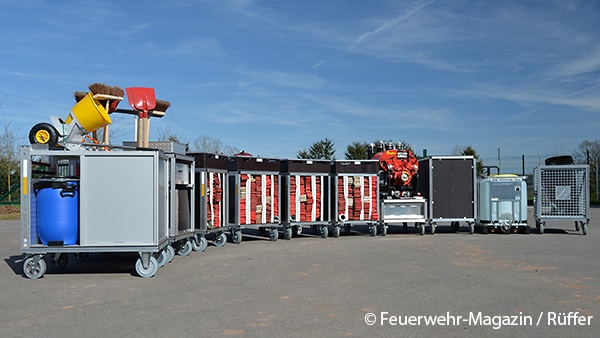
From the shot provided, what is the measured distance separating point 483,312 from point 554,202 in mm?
12736

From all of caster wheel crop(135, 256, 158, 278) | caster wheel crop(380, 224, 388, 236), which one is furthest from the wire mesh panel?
caster wheel crop(135, 256, 158, 278)

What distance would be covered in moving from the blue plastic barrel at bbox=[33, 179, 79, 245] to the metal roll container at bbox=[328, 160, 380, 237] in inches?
359

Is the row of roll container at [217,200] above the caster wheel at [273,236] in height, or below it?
above

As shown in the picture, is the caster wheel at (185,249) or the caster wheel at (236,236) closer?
the caster wheel at (185,249)

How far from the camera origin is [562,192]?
17703 mm

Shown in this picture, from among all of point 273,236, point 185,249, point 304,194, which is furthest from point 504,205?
point 185,249

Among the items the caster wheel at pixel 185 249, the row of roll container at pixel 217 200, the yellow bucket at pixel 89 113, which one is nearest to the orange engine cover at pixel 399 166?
the row of roll container at pixel 217 200

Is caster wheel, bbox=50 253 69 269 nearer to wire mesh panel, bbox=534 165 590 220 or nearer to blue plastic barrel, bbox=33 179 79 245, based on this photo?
blue plastic barrel, bbox=33 179 79 245

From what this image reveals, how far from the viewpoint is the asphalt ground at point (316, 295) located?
604 centimetres

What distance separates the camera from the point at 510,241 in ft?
50.2

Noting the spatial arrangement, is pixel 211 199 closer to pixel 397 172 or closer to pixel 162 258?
pixel 162 258

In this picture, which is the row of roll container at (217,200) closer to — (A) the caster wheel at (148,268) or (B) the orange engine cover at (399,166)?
(A) the caster wheel at (148,268)

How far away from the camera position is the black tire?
9.48m

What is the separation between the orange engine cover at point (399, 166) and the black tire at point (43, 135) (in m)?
11.6
